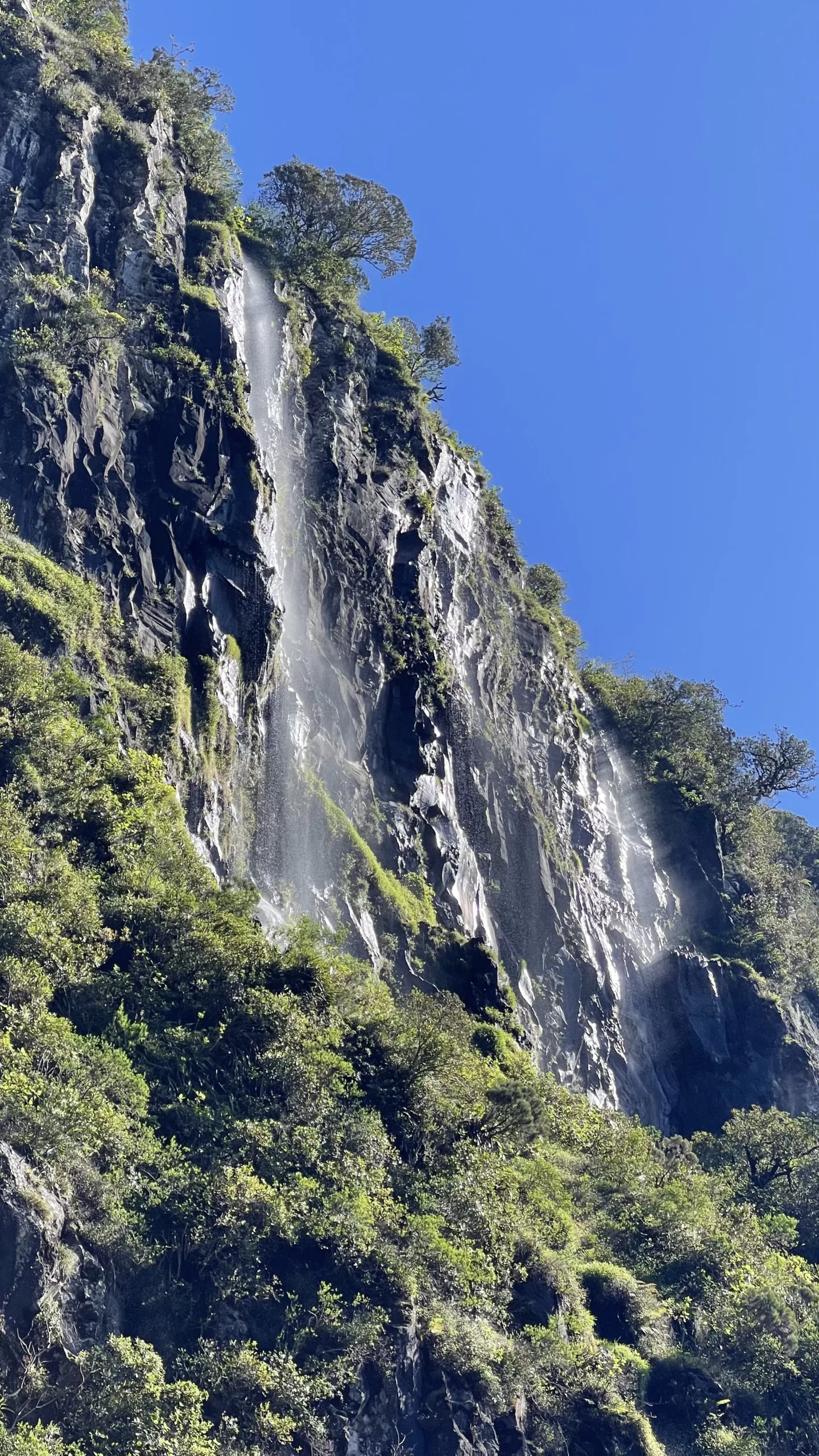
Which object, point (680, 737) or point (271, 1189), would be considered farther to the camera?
point (680, 737)

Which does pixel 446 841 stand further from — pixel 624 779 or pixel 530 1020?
pixel 624 779

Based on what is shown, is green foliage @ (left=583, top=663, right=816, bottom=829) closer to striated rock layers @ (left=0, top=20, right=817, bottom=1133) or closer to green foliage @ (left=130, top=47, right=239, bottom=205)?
striated rock layers @ (left=0, top=20, right=817, bottom=1133)

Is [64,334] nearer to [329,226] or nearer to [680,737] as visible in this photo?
[329,226]

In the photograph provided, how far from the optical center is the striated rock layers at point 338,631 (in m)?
34.6

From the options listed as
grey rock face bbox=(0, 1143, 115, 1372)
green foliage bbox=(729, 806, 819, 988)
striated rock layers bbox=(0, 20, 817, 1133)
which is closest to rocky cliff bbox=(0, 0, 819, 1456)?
grey rock face bbox=(0, 1143, 115, 1372)

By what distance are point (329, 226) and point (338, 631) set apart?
2278 cm

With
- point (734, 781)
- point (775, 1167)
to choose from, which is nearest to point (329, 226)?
point (734, 781)

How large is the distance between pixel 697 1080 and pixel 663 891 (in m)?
9.08

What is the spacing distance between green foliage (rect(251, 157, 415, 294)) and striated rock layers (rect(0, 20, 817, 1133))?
7.92 ft

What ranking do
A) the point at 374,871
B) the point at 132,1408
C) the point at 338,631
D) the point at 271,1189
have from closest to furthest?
the point at 132,1408 → the point at 271,1189 → the point at 374,871 → the point at 338,631

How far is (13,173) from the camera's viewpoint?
37531 mm

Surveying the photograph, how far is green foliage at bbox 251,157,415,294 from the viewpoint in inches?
1997

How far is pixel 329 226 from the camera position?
5341 cm

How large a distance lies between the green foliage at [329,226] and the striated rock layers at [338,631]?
7.92 ft
